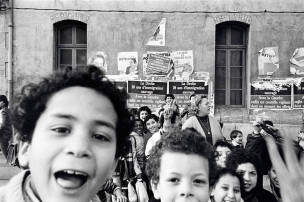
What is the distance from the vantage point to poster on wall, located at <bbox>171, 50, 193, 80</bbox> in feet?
45.6

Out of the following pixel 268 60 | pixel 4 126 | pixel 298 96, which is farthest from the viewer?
pixel 268 60

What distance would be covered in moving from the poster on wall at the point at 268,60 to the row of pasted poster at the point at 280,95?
0.32m

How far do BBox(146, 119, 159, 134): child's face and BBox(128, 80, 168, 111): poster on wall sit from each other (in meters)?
5.29

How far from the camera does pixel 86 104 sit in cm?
218

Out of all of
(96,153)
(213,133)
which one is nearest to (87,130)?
(96,153)

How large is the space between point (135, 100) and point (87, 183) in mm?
11911

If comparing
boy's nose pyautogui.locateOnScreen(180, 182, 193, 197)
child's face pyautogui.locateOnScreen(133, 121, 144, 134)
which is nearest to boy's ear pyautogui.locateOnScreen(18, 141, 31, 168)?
boy's nose pyautogui.locateOnScreen(180, 182, 193, 197)

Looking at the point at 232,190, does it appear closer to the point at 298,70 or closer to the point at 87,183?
the point at 87,183

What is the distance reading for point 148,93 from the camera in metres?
13.9

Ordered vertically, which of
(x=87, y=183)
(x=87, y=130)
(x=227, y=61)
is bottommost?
(x=87, y=183)

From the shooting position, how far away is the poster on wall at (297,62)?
13789mm

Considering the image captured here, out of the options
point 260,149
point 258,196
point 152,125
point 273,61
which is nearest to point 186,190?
point 258,196

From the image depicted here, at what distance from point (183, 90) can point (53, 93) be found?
11598 millimetres

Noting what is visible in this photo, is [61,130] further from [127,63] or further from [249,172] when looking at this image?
[127,63]
